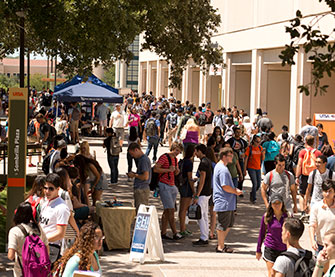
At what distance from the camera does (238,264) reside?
11.0 meters

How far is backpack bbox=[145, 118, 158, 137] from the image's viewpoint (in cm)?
2214

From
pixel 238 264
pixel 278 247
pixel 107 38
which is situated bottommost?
pixel 238 264

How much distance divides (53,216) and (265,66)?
96.7 ft

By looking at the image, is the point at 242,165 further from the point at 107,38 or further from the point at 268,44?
the point at 268,44

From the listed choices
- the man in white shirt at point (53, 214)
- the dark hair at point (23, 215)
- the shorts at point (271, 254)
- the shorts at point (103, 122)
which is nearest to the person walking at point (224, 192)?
the shorts at point (271, 254)

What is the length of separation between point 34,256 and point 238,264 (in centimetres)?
472

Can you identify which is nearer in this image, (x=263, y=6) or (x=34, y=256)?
(x=34, y=256)

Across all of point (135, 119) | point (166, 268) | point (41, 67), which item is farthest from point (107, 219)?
point (41, 67)

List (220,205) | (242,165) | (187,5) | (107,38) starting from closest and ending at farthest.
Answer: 1. (220,205)
2. (107,38)
3. (242,165)
4. (187,5)

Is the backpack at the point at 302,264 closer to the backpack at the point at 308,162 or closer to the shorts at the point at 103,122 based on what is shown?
the backpack at the point at 308,162

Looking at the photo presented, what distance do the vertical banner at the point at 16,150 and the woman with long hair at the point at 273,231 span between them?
4570 millimetres

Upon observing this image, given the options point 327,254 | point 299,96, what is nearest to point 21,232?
point 327,254

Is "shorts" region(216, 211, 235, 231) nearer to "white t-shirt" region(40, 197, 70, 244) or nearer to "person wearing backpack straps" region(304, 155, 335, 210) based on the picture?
"person wearing backpack straps" region(304, 155, 335, 210)

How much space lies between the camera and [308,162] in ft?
47.8
